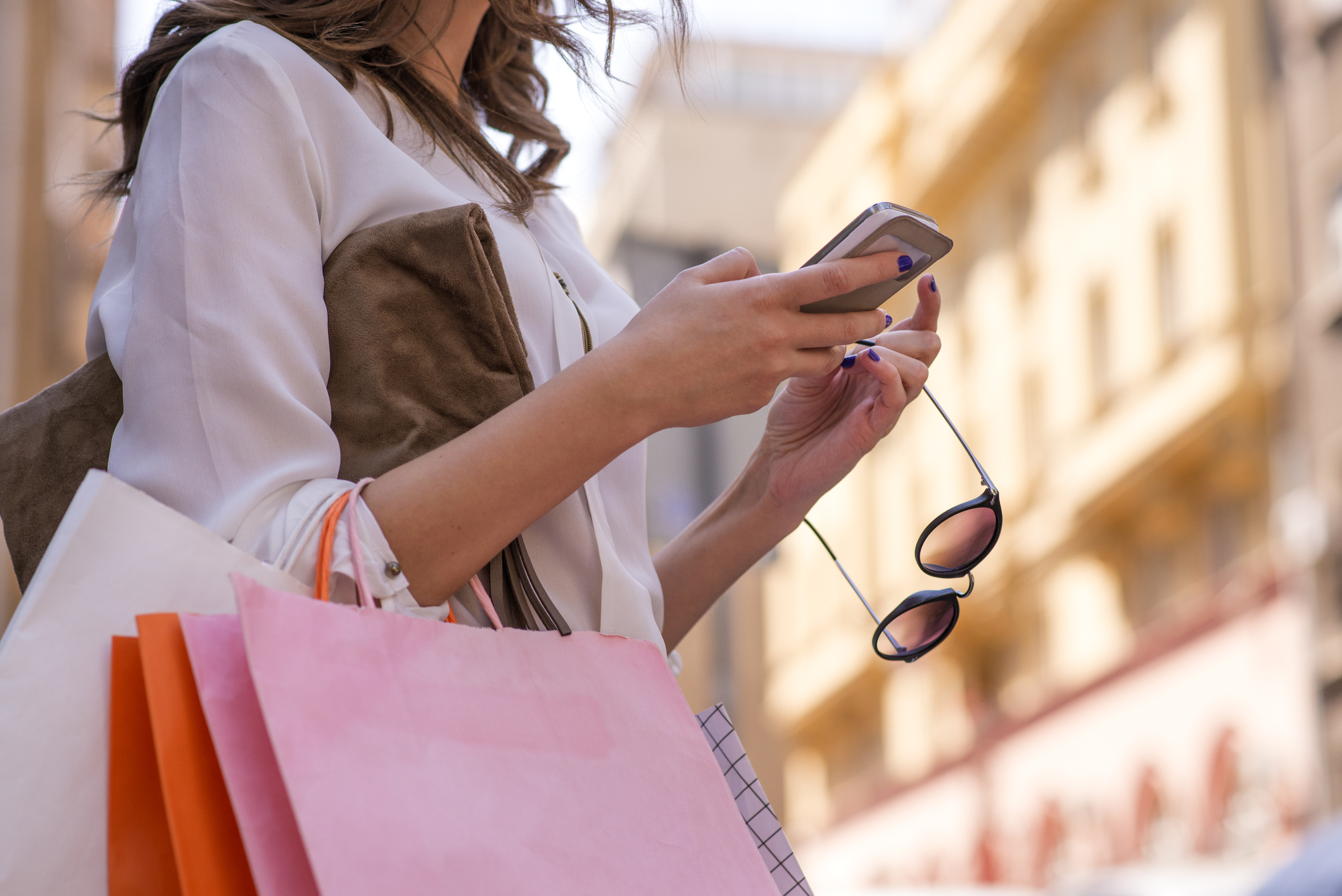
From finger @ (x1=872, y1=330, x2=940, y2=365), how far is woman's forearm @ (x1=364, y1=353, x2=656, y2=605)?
0.48m

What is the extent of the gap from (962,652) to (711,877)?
2540cm

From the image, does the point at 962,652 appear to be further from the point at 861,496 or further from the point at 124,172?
the point at 124,172

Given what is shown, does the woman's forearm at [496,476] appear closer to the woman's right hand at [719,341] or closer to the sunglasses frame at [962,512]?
the woman's right hand at [719,341]

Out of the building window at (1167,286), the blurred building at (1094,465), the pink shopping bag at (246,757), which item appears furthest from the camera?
the building window at (1167,286)

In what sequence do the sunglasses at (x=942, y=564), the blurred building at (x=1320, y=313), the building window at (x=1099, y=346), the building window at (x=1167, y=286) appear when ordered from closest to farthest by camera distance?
the sunglasses at (x=942, y=564) < the blurred building at (x=1320, y=313) < the building window at (x=1167, y=286) < the building window at (x=1099, y=346)

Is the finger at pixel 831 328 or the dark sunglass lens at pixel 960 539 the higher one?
the finger at pixel 831 328

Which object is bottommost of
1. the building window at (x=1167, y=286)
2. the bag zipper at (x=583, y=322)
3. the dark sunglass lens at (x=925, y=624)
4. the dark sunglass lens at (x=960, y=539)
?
the building window at (x=1167, y=286)

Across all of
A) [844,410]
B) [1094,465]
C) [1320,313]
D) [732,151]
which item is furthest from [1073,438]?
[732,151]

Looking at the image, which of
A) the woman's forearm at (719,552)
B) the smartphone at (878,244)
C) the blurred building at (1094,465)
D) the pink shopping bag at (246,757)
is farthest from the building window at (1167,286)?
the pink shopping bag at (246,757)

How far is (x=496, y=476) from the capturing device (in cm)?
122

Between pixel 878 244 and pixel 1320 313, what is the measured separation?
52.5 ft

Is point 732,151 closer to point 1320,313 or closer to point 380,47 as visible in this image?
point 1320,313

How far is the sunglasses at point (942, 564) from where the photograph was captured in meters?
1.55

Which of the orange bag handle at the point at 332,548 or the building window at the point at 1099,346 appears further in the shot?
the building window at the point at 1099,346
